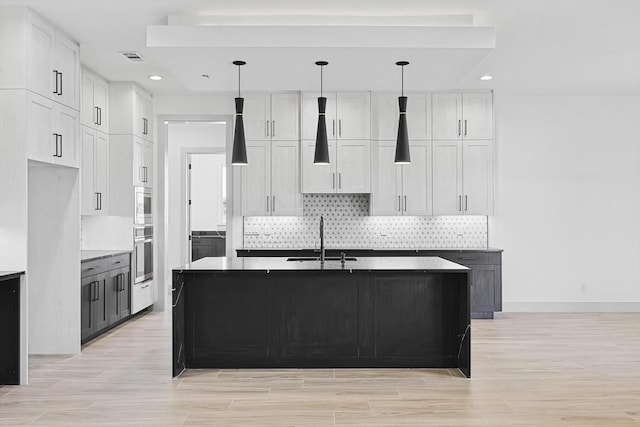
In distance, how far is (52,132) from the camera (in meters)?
5.19

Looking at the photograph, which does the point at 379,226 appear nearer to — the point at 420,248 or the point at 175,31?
the point at 420,248

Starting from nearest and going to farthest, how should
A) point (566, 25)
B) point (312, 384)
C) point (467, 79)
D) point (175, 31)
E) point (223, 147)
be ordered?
point (312, 384) → point (175, 31) → point (566, 25) → point (467, 79) → point (223, 147)

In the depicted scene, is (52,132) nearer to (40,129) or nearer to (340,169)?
(40,129)

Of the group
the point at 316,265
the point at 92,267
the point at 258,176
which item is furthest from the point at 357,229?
the point at 92,267

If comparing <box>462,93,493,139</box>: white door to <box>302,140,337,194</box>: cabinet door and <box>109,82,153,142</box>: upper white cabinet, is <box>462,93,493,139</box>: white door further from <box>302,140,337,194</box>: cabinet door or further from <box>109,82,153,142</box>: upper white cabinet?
<box>109,82,153,142</box>: upper white cabinet

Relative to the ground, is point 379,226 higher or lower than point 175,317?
higher

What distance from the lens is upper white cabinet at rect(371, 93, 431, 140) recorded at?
313 inches

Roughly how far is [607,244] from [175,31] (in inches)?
239

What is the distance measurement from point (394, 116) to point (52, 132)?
162 inches

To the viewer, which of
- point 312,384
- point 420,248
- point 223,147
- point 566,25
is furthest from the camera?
point 223,147

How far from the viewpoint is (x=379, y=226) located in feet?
27.1

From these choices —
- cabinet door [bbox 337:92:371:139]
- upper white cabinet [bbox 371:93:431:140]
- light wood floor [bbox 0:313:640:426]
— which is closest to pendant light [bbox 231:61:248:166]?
light wood floor [bbox 0:313:640:426]

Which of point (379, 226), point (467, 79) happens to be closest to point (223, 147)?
point (379, 226)

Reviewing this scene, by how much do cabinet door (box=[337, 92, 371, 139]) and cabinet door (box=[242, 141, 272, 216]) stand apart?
92cm
